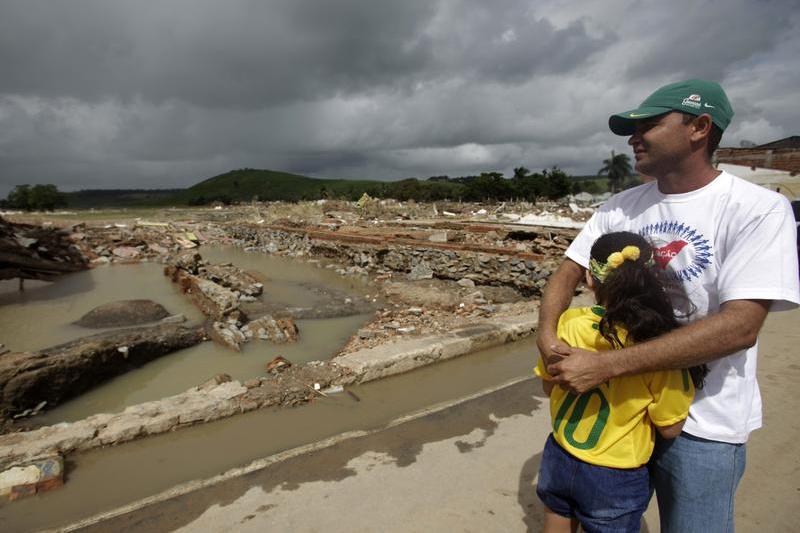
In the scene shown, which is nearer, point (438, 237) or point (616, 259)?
point (616, 259)

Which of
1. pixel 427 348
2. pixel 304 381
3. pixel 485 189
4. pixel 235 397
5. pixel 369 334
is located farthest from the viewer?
pixel 485 189

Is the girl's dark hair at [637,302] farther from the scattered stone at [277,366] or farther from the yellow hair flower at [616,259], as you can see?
the scattered stone at [277,366]

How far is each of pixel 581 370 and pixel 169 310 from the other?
29.3 ft

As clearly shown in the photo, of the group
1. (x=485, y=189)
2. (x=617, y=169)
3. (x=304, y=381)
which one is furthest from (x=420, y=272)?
(x=617, y=169)

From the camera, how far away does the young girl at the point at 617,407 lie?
1.30 metres

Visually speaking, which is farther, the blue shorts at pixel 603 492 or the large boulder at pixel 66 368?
the large boulder at pixel 66 368

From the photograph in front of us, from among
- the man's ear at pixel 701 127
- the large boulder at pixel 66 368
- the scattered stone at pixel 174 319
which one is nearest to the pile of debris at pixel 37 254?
the scattered stone at pixel 174 319

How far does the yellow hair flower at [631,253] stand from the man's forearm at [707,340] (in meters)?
0.24

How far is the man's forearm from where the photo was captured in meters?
1.17

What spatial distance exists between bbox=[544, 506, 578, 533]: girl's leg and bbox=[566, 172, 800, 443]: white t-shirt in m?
0.52

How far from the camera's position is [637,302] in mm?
1290

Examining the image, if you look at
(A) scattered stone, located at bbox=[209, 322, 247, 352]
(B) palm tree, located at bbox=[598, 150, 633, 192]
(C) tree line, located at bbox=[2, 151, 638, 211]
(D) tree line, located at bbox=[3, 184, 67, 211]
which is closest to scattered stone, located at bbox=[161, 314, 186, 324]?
(A) scattered stone, located at bbox=[209, 322, 247, 352]

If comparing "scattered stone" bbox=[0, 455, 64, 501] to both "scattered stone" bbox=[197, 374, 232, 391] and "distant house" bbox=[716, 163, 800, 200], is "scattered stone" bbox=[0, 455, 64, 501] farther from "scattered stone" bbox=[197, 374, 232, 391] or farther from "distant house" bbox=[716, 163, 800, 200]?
"distant house" bbox=[716, 163, 800, 200]

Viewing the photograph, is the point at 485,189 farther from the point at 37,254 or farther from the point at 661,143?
the point at 661,143
